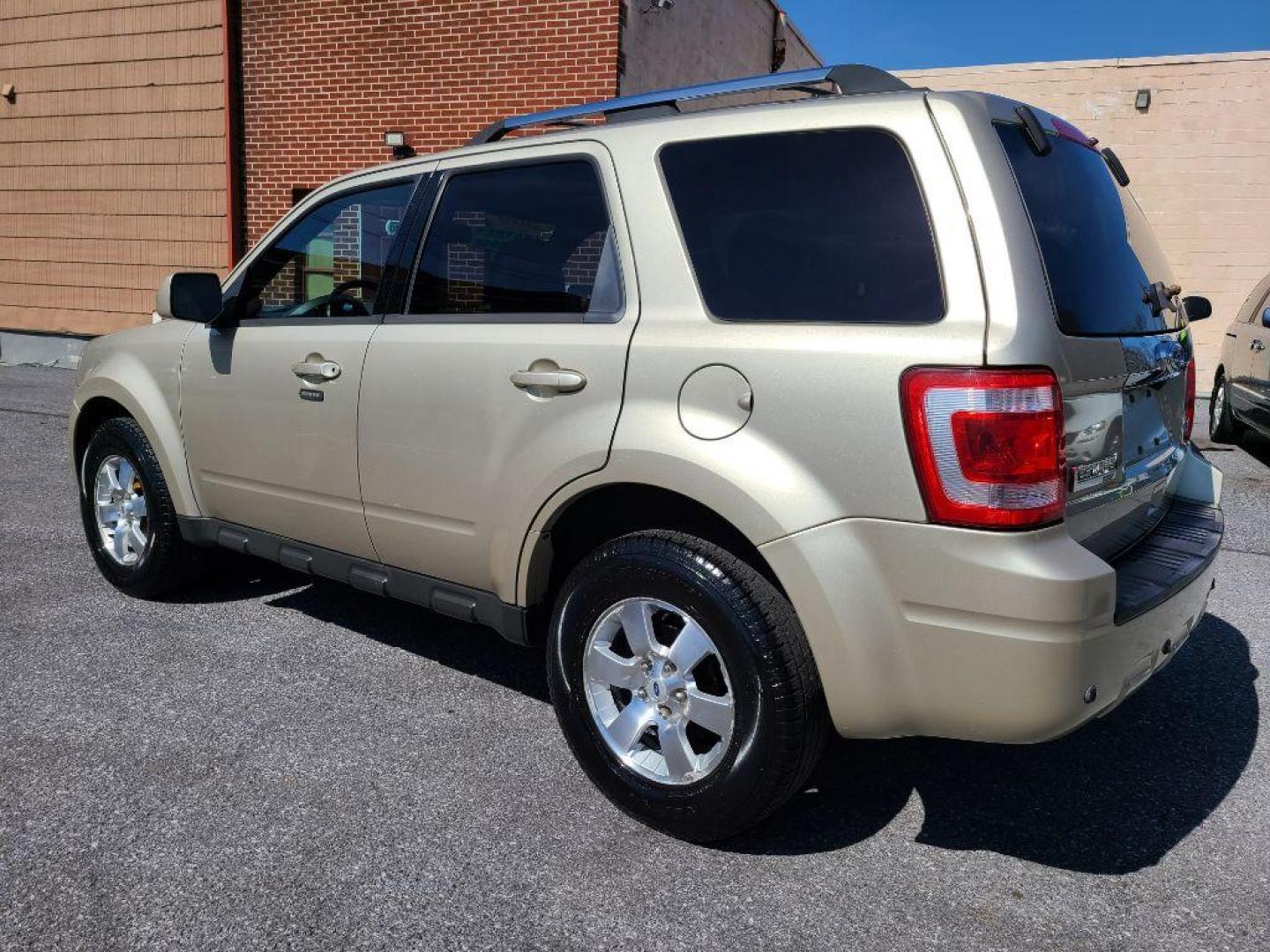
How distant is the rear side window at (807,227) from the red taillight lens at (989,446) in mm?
195

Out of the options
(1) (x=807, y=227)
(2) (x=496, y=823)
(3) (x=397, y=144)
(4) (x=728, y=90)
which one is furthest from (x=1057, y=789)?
(3) (x=397, y=144)

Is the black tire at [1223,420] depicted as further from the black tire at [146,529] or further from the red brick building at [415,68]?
the black tire at [146,529]

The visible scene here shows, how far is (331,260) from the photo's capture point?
4.04 m

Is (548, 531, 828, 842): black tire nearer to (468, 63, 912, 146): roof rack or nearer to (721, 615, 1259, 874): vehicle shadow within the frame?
(721, 615, 1259, 874): vehicle shadow

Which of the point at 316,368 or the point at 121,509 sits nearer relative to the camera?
the point at 316,368

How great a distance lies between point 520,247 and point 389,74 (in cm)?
1013

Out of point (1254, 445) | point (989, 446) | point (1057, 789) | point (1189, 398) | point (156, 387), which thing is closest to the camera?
point (989, 446)

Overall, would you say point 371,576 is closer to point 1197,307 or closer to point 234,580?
point 234,580

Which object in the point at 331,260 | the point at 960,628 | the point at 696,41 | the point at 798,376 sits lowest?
the point at 960,628

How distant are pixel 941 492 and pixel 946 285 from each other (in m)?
0.46

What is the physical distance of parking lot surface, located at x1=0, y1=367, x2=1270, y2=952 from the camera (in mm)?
2436

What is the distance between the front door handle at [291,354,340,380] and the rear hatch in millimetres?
2234

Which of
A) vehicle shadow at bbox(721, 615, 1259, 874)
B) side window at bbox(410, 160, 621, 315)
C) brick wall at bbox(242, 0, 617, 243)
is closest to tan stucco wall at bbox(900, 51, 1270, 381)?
brick wall at bbox(242, 0, 617, 243)

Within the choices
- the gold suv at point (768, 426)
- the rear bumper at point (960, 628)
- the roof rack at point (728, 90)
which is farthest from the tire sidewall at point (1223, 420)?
the rear bumper at point (960, 628)
